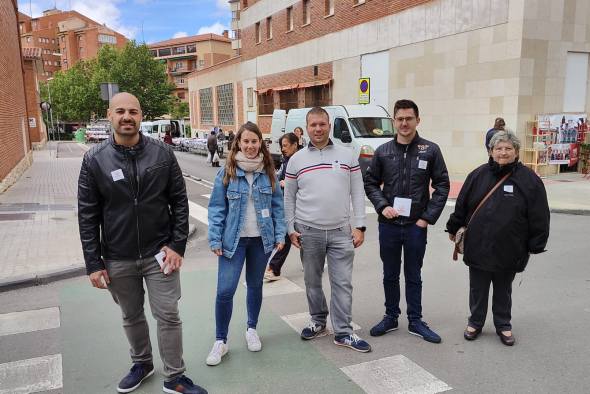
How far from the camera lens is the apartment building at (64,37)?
9688 centimetres

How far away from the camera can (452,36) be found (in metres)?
16.2

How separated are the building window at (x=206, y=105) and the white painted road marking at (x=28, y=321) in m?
40.6

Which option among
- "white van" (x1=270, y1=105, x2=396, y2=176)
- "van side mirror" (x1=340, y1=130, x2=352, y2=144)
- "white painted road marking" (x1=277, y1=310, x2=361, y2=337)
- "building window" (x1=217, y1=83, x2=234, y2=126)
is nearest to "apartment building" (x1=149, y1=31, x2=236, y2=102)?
"building window" (x1=217, y1=83, x2=234, y2=126)

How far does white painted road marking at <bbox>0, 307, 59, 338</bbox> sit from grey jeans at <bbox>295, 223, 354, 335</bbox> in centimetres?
261

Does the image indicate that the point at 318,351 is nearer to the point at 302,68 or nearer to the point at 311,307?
the point at 311,307

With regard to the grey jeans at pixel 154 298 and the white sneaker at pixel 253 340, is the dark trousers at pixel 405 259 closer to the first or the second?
the white sneaker at pixel 253 340

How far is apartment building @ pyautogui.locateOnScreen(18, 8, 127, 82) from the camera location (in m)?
96.9

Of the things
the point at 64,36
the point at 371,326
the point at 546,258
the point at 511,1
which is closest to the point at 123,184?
the point at 371,326

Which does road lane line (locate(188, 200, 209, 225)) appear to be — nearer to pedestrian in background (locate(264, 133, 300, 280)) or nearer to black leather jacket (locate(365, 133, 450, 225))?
pedestrian in background (locate(264, 133, 300, 280))

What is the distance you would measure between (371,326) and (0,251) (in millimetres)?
5806

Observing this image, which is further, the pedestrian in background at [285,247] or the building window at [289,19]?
the building window at [289,19]

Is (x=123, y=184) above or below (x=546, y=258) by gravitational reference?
above

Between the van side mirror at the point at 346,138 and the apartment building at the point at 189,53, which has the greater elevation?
the apartment building at the point at 189,53

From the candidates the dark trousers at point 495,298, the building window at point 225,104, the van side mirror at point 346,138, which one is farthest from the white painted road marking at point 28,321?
the building window at point 225,104
